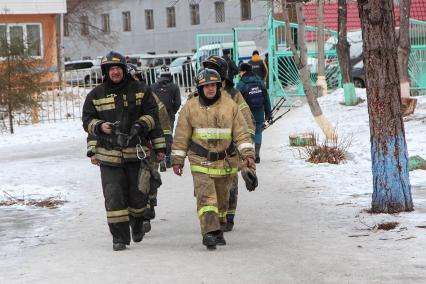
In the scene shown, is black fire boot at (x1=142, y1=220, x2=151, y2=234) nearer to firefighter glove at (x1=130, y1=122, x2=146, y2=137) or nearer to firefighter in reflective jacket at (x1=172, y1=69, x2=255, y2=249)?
firefighter in reflective jacket at (x1=172, y1=69, x2=255, y2=249)

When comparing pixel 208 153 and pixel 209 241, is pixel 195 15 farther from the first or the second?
pixel 209 241

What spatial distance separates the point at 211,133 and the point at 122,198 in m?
0.98

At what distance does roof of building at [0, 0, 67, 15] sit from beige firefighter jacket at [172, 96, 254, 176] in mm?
29456

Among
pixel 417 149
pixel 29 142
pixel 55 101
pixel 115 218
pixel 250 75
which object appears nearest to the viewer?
pixel 115 218

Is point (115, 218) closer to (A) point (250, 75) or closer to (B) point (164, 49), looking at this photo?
(A) point (250, 75)

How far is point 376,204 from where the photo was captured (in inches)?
375

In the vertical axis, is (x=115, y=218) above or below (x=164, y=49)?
below

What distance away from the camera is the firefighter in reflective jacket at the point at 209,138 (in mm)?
8367

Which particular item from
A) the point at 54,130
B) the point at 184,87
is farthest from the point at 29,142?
the point at 184,87

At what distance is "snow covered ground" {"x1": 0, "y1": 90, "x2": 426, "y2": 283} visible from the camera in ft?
23.5

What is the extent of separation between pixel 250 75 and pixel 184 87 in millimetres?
19969

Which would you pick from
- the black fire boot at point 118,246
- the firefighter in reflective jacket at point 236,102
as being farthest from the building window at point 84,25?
the black fire boot at point 118,246

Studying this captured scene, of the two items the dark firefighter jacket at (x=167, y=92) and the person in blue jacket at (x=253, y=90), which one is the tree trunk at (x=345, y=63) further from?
the dark firefighter jacket at (x=167, y=92)

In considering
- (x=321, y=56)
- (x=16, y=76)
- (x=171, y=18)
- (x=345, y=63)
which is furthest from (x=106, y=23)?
(x=16, y=76)
